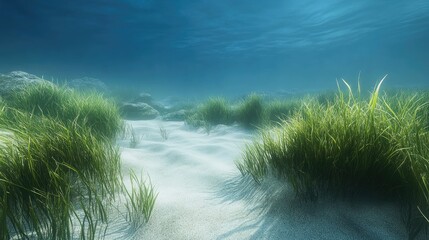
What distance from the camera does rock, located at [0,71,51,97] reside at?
20.2 ft

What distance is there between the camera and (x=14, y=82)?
6.64 meters

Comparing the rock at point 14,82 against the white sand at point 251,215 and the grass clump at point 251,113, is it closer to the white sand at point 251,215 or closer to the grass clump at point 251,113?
the grass clump at point 251,113

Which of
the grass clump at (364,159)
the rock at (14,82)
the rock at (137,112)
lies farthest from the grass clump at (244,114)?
the rock at (14,82)

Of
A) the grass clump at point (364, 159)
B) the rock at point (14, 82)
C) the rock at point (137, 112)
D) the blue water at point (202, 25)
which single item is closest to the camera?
the grass clump at point (364, 159)

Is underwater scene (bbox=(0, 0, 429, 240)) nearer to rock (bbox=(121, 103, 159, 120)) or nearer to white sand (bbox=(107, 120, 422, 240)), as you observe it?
white sand (bbox=(107, 120, 422, 240))

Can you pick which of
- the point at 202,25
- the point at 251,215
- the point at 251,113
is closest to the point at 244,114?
the point at 251,113

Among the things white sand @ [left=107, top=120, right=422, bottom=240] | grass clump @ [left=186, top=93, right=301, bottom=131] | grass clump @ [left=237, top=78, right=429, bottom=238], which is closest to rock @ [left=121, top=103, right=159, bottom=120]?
grass clump @ [left=186, top=93, right=301, bottom=131]

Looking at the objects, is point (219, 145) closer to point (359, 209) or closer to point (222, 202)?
point (222, 202)

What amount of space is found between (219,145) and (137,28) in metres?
34.5

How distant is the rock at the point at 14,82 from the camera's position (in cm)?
617

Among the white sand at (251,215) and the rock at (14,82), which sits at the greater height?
the rock at (14,82)

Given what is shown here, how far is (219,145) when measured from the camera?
4.11 metres

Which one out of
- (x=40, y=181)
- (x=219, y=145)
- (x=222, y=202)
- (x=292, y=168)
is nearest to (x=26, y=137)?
(x=40, y=181)

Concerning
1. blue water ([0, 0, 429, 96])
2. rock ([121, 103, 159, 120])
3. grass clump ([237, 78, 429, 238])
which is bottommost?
grass clump ([237, 78, 429, 238])
